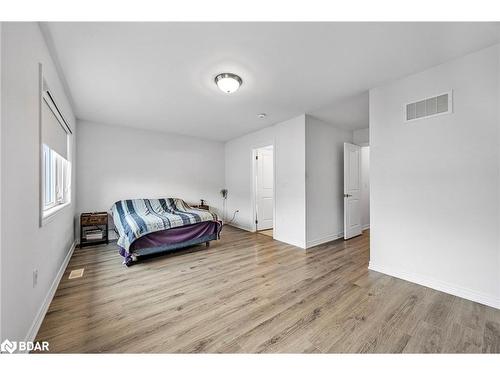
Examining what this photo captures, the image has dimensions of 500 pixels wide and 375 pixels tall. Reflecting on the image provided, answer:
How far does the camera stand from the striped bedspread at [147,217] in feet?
9.50

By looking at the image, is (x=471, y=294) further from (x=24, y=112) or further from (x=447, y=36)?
(x=24, y=112)

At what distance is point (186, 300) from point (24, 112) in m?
1.94

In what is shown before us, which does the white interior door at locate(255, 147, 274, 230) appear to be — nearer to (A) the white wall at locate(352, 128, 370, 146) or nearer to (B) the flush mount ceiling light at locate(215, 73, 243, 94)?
(A) the white wall at locate(352, 128, 370, 146)

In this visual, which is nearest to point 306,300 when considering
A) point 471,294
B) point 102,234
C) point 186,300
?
point 186,300

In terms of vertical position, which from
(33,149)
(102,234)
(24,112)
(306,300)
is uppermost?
(24,112)

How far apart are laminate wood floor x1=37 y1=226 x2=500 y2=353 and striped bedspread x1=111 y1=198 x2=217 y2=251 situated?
472 mm

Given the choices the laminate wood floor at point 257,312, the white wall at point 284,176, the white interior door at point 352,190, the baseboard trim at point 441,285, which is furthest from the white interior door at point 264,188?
the baseboard trim at point 441,285

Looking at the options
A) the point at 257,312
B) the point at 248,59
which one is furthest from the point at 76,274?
→ the point at 248,59

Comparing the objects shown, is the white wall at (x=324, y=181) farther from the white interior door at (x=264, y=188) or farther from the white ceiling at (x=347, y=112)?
the white interior door at (x=264, y=188)

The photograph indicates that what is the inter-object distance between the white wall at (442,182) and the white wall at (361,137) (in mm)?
1980

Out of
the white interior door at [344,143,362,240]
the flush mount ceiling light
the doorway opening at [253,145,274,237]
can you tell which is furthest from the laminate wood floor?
the flush mount ceiling light

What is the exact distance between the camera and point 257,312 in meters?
1.76

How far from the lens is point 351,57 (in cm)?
196

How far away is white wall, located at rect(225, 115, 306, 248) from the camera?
11.9ft
